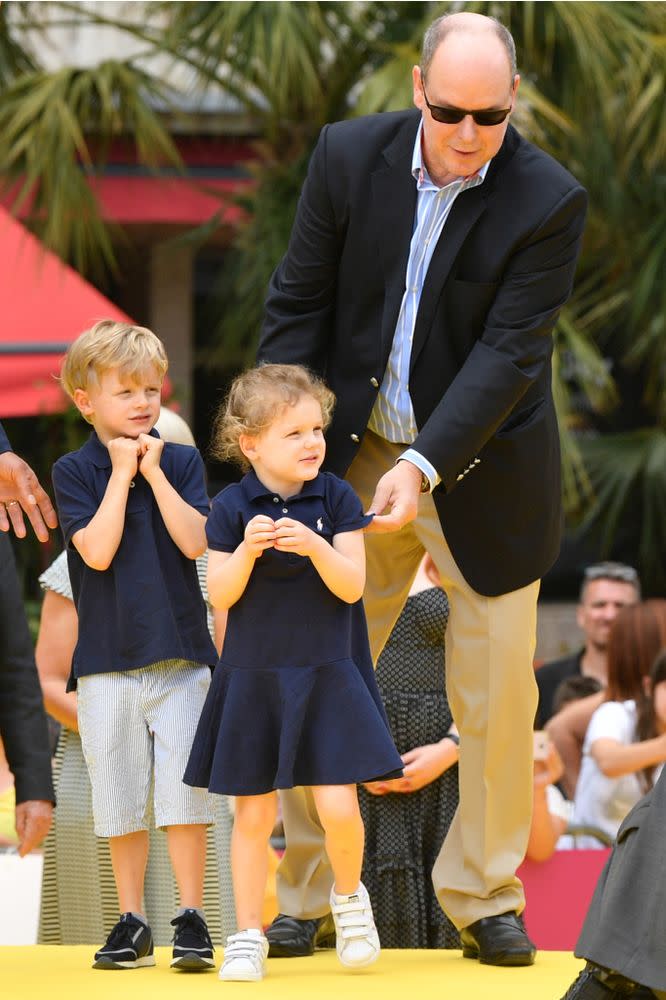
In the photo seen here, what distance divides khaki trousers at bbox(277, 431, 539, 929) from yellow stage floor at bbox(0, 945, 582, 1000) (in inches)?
5.1

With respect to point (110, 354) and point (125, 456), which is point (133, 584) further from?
point (110, 354)

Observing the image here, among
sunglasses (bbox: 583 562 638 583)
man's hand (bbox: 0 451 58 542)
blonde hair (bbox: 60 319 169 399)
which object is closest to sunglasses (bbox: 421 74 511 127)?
blonde hair (bbox: 60 319 169 399)

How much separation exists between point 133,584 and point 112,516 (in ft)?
0.43

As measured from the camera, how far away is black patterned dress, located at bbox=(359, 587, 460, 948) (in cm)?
407

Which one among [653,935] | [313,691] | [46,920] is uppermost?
[313,691]

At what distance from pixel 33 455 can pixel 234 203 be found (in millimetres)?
1646

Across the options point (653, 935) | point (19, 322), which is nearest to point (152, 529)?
point (653, 935)

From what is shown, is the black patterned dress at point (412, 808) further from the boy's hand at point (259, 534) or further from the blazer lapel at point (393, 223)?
the boy's hand at point (259, 534)

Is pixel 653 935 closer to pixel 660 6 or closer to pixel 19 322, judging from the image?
pixel 19 322

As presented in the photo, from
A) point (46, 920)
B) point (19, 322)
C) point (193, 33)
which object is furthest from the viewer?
point (193, 33)

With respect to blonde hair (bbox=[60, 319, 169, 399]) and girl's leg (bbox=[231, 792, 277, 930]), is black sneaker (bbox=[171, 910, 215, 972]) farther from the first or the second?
blonde hair (bbox=[60, 319, 169, 399])

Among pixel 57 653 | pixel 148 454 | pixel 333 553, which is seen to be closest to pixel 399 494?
pixel 333 553

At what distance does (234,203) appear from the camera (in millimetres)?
8469

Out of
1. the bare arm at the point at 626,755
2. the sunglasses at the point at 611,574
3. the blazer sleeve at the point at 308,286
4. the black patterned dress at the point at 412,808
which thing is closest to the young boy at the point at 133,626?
the blazer sleeve at the point at 308,286
